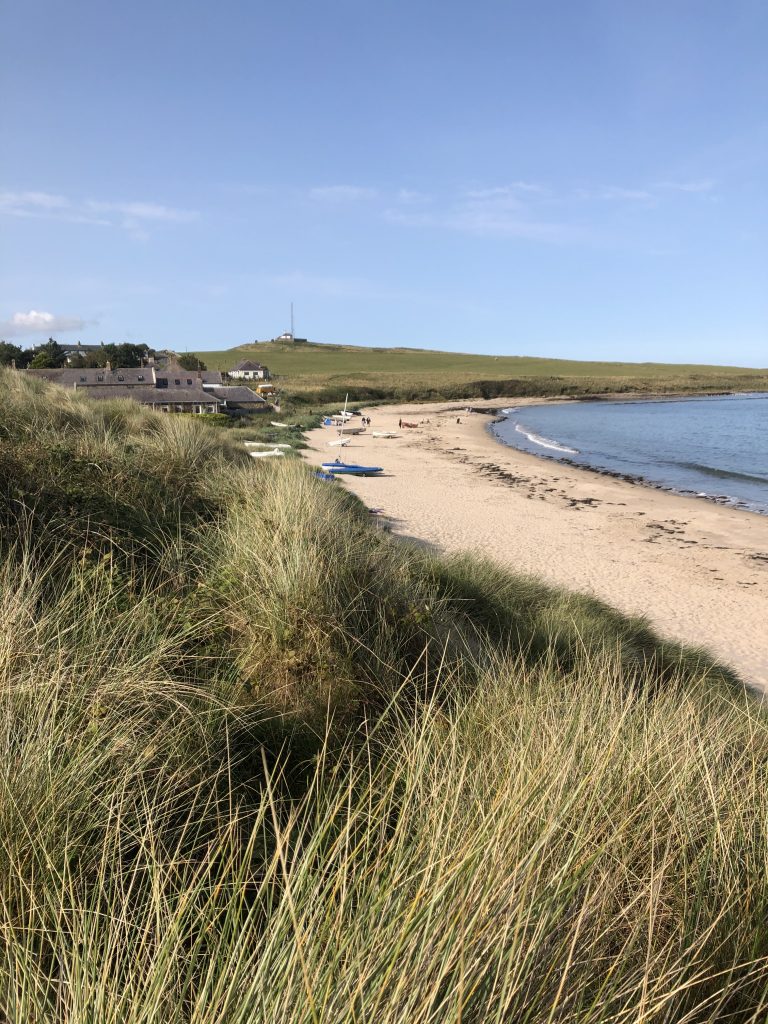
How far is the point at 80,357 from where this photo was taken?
246ft

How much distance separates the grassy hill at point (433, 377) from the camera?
87625mm

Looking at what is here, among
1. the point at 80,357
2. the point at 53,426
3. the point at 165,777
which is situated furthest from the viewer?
the point at 80,357

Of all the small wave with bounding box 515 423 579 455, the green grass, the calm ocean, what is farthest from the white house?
the green grass

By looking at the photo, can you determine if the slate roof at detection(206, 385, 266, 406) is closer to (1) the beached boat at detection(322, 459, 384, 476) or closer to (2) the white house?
(1) the beached boat at detection(322, 459, 384, 476)

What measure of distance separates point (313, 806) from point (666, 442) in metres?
46.4

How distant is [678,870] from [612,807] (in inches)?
9.9

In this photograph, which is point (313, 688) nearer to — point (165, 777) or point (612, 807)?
point (165, 777)

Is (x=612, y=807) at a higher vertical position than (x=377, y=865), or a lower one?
lower

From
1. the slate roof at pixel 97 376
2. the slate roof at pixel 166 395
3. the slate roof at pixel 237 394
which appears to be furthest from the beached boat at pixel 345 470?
the slate roof at pixel 97 376

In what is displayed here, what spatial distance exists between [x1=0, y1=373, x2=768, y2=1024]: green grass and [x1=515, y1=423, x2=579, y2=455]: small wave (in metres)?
35.9

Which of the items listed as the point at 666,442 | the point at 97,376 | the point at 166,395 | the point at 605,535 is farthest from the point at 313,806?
the point at 97,376

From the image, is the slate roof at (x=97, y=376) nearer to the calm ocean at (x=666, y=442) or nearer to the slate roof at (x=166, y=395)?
the slate roof at (x=166, y=395)

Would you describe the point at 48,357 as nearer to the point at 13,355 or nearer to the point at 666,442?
the point at 13,355

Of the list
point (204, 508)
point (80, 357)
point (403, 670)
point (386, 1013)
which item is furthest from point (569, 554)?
point (80, 357)
